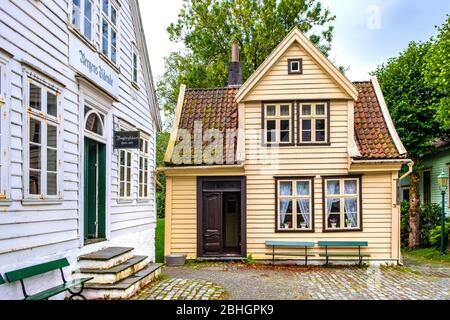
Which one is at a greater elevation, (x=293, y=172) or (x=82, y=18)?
(x=82, y=18)

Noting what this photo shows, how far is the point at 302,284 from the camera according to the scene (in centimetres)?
969

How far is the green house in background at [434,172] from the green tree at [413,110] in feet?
2.61

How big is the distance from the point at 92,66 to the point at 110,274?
3.89m

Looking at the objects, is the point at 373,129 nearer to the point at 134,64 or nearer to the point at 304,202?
the point at 304,202

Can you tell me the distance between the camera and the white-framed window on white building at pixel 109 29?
29.5 ft

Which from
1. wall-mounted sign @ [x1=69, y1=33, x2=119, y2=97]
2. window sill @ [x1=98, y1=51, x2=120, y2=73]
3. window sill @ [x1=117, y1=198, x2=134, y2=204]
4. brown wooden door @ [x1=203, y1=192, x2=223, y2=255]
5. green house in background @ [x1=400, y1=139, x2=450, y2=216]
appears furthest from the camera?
green house in background @ [x1=400, y1=139, x2=450, y2=216]

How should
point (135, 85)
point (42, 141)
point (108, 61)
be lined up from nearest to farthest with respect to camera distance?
point (42, 141) → point (108, 61) → point (135, 85)

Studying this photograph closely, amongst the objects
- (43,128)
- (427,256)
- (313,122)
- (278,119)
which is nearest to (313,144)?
(313,122)

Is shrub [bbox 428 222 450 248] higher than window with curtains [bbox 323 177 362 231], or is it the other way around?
window with curtains [bbox 323 177 362 231]

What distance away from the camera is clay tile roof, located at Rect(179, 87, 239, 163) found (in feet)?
47.4

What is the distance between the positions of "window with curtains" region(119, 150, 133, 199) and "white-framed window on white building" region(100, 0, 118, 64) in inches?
89.3

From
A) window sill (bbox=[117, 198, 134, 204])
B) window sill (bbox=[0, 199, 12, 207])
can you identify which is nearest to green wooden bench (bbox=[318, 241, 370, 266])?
window sill (bbox=[117, 198, 134, 204])

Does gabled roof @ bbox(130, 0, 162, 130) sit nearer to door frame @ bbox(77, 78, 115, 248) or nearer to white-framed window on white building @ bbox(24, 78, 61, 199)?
door frame @ bbox(77, 78, 115, 248)
